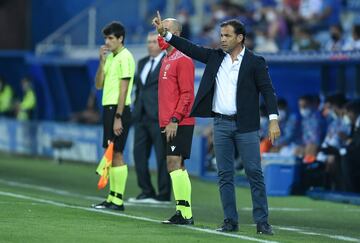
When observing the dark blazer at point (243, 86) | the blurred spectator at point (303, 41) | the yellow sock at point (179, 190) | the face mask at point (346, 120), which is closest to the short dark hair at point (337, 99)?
the face mask at point (346, 120)

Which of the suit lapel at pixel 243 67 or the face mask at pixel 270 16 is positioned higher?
the face mask at pixel 270 16

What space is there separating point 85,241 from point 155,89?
5877 mm

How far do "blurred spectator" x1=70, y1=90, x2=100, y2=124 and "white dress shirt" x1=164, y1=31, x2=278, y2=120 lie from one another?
531 inches

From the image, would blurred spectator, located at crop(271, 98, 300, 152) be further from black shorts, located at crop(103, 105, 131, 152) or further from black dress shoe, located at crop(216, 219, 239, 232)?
black dress shoe, located at crop(216, 219, 239, 232)

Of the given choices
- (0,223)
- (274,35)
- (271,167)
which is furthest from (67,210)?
(274,35)

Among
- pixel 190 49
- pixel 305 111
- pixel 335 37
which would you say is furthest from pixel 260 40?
pixel 190 49

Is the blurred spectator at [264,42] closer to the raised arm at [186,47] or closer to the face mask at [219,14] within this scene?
the face mask at [219,14]

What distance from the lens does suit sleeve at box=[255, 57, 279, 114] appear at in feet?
34.8

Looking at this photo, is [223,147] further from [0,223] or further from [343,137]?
[343,137]

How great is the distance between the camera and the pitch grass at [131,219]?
10195 millimetres

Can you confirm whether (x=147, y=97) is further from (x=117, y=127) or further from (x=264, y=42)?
(x=264, y=42)

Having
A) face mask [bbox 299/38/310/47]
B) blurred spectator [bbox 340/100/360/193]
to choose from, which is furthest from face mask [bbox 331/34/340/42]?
blurred spectator [bbox 340/100/360/193]

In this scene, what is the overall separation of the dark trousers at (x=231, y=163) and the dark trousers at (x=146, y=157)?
4.53m

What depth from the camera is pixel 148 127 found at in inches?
611
